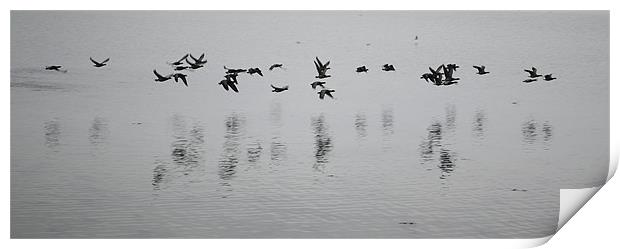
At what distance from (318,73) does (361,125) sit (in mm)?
304

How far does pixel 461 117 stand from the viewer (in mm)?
5289

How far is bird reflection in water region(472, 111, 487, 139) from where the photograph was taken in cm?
530

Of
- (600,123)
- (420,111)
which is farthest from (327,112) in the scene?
(600,123)

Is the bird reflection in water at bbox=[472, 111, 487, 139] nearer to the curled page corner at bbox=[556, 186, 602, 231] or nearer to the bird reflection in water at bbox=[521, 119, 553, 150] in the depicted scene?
the bird reflection in water at bbox=[521, 119, 553, 150]

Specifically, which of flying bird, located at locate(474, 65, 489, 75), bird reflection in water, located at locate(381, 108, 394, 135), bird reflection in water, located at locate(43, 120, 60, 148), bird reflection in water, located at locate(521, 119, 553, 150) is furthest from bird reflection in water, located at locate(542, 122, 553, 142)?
bird reflection in water, located at locate(43, 120, 60, 148)

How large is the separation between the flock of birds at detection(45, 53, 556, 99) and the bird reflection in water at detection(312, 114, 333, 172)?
0.38 ft

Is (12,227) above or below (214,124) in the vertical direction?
below

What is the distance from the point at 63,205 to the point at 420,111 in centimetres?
159

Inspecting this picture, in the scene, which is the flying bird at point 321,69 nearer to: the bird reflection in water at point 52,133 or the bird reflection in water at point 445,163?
the bird reflection in water at point 445,163

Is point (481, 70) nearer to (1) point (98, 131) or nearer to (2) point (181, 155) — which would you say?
(2) point (181, 155)

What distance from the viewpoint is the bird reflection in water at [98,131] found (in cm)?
524

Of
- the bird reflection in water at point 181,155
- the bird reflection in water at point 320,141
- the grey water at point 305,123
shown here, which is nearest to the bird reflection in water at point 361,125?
the grey water at point 305,123

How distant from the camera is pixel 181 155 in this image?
17.3 feet

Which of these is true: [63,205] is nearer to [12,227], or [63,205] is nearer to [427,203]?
[12,227]
